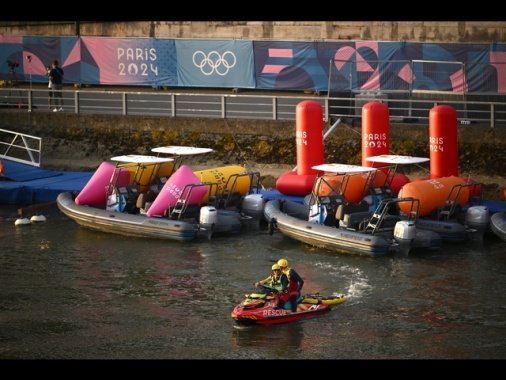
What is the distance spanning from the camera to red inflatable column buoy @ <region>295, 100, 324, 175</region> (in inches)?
1210

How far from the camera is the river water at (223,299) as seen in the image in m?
19.4

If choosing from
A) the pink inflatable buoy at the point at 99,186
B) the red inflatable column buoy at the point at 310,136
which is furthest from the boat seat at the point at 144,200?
the red inflatable column buoy at the point at 310,136

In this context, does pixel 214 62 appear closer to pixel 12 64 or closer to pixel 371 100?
pixel 12 64

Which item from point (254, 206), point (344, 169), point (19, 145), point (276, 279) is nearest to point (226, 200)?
point (254, 206)

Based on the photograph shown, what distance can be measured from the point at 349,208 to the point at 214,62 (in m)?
16.7

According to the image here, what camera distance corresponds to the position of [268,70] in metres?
41.5

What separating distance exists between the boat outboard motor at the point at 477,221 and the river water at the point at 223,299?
1.09ft

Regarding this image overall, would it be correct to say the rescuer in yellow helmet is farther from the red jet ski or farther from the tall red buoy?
the tall red buoy

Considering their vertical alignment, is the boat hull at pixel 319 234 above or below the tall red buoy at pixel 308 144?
below

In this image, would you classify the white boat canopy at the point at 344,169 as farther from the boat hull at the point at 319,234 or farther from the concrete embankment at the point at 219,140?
the concrete embankment at the point at 219,140

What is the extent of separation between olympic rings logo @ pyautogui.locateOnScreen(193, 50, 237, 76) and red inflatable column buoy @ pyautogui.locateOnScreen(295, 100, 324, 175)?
38.2ft

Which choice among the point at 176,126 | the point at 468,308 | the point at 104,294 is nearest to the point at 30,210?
the point at 176,126

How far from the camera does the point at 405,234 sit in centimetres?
2548
